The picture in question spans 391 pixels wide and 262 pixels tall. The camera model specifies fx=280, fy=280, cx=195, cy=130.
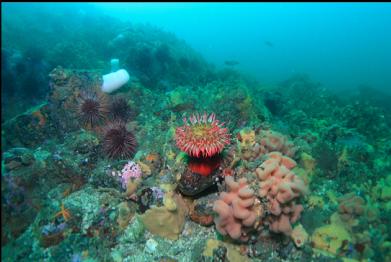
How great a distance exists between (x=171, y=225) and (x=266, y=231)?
1673 mm

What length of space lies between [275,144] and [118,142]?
3.43 m

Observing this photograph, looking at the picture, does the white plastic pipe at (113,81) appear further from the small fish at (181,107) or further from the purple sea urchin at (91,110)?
the small fish at (181,107)

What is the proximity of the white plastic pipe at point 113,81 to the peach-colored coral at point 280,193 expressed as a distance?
17.8ft

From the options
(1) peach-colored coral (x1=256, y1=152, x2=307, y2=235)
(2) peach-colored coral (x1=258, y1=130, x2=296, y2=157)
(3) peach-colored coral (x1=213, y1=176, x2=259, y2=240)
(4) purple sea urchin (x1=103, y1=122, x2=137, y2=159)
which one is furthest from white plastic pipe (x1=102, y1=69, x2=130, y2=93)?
(1) peach-colored coral (x1=256, y1=152, x2=307, y2=235)

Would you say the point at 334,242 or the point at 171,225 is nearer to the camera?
the point at 334,242

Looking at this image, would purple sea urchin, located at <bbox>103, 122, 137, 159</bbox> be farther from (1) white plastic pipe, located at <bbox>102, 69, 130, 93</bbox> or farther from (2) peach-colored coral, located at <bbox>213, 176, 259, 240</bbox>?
(2) peach-colored coral, located at <bbox>213, 176, 259, 240</bbox>

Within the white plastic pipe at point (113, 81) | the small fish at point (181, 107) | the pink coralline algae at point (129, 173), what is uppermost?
the white plastic pipe at point (113, 81)

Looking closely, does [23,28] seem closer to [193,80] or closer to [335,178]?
[193,80]

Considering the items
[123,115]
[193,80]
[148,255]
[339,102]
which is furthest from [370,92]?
[148,255]

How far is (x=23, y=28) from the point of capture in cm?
2369

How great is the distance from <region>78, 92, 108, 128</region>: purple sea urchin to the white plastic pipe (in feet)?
3.15

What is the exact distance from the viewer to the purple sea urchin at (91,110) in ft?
23.9

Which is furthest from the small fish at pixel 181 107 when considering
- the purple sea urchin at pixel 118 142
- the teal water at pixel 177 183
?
the purple sea urchin at pixel 118 142

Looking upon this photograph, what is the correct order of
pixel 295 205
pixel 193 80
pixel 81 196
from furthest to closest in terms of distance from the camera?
pixel 193 80 < pixel 81 196 < pixel 295 205
